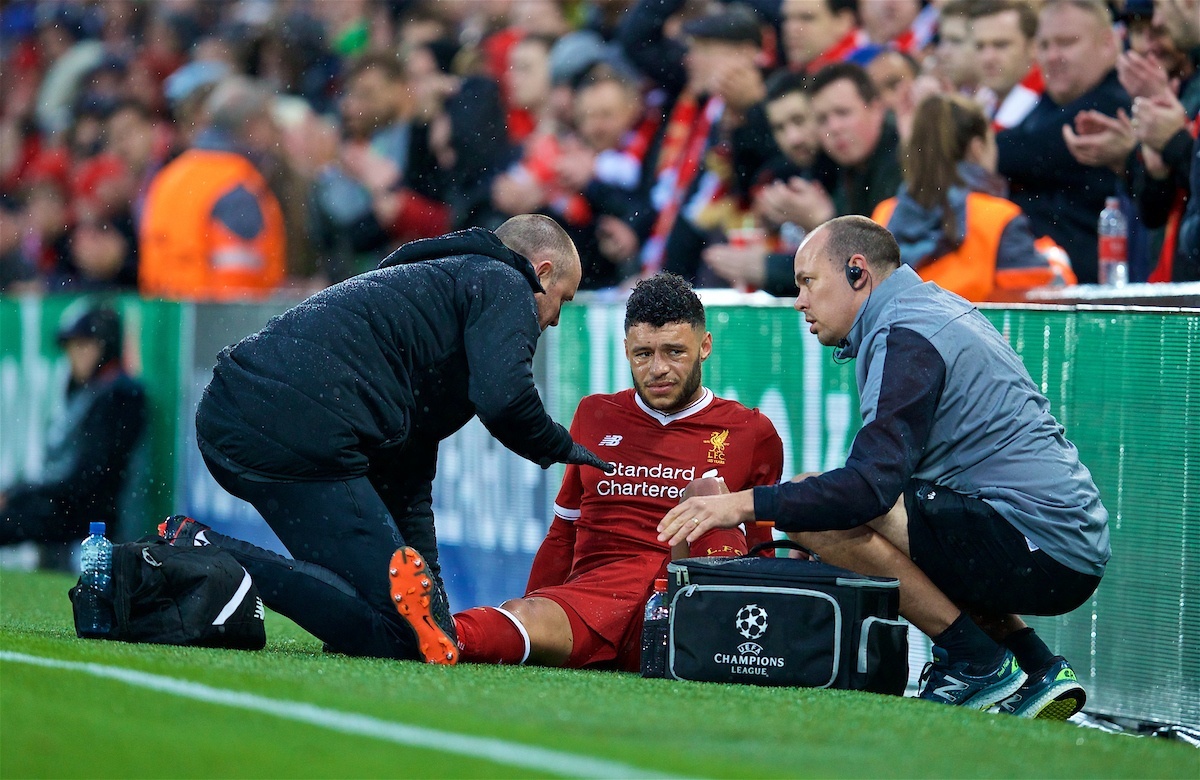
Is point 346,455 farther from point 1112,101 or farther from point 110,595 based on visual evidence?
point 1112,101

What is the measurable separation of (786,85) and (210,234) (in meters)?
4.37

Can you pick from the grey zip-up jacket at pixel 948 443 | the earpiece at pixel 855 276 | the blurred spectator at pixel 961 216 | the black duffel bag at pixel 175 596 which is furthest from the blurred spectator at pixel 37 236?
the grey zip-up jacket at pixel 948 443

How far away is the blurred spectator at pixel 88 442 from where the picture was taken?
1025cm

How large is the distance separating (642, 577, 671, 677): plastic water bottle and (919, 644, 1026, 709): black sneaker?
83cm

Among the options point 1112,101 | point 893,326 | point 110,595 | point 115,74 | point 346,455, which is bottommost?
point 110,595

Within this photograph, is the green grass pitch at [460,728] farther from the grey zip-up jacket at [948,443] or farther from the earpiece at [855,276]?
the earpiece at [855,276]

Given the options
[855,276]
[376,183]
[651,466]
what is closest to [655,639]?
[651,466]

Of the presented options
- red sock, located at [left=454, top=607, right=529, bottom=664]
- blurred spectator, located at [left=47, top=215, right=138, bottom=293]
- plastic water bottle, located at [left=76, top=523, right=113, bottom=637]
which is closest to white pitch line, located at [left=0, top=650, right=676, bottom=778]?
plastic water bottle, located at [left=76, top=523, right=113, bottom=637]

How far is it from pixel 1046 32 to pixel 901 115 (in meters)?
0.91

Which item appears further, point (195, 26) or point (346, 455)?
point (195, 26)

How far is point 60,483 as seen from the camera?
10.4 metres

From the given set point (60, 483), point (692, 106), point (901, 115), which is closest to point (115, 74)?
point (60, 483)

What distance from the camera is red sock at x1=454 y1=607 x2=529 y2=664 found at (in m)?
5.49

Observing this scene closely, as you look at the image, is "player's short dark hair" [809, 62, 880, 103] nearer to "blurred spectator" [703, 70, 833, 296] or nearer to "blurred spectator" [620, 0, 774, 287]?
"blurred spectator" [703, 70, 833, 296]
